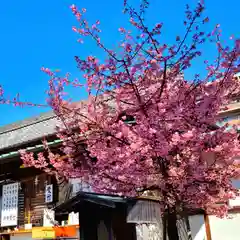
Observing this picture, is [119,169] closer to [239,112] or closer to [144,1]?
[144,1]

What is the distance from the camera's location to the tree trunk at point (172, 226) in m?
6.41

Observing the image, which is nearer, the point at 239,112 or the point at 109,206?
the point at 109,206

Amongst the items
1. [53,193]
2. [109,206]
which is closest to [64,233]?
[53,193]

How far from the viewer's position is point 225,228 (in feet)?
32.8

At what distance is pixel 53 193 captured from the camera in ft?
45.0

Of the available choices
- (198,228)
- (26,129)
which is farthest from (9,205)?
(198,228)

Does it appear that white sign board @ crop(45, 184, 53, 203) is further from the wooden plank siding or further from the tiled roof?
the tiled roof

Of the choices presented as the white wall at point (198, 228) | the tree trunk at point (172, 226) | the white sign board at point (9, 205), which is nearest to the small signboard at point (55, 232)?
the white sign board at point (9, 205)

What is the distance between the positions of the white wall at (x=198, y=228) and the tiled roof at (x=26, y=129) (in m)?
8.76

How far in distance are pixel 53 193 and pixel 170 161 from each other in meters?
8.47

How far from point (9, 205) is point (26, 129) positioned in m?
5.16

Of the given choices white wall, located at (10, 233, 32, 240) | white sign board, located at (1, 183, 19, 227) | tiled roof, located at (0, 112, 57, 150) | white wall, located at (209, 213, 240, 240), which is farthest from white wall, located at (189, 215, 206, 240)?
tiled roof, located at (0, 112, 57, 150)

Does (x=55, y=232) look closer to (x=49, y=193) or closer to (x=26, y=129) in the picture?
(x=49, y=193)

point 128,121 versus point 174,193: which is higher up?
point 128,121
